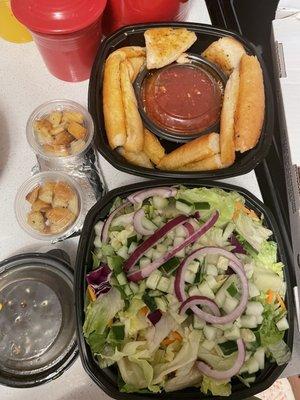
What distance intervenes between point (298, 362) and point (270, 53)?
733mm

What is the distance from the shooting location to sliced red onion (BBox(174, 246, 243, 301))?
0.79 meters

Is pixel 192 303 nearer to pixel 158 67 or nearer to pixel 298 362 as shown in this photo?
pixel 298 362

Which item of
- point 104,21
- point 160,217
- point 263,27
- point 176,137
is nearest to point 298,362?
point 160,217

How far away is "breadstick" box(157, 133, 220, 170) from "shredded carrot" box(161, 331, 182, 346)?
0.34 meters

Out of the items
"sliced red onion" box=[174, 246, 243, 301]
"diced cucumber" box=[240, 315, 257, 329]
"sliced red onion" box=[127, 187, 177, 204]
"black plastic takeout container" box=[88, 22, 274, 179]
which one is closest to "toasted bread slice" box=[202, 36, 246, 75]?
"black plastic takeout container" box=[88, 22, 274, 179]

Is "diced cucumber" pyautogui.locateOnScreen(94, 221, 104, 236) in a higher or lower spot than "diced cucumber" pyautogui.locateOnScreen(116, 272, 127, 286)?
higher

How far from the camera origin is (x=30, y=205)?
0.94 meters

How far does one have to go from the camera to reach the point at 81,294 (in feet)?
2.64

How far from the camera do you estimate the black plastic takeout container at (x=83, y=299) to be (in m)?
0.77

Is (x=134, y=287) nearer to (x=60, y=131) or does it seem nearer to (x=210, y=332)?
(x=210, y=332)

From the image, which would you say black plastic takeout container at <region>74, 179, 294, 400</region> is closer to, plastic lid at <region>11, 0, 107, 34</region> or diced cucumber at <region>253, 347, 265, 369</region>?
diced cucumber at <region>253, 347, 265, 369</region>

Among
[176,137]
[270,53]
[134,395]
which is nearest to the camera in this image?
[134,395]

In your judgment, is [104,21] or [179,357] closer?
[179,357]

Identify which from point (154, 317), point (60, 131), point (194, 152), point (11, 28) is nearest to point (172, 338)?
point (154, 317)
